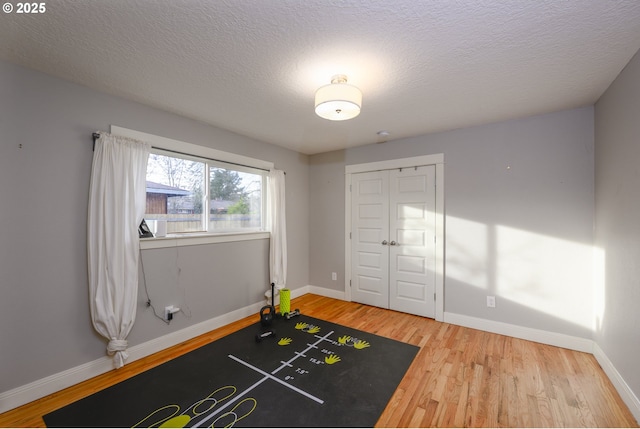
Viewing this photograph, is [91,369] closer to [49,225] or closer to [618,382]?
[49,225]

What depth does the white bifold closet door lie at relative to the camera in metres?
3.58

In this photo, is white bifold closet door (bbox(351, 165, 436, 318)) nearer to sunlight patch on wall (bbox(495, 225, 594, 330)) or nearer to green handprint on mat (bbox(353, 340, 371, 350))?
sunlight patch on wall (bbox(495, 225, 594, 330))

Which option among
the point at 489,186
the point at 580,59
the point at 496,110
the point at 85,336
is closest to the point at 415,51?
the point at 580,59

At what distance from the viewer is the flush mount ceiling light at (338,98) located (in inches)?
74.4

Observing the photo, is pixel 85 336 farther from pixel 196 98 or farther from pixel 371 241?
pixel 371 241

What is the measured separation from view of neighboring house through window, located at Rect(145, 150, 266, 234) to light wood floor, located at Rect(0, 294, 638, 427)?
1365 millimetres

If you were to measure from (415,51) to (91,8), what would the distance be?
1912mm

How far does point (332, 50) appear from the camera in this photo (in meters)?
1.75

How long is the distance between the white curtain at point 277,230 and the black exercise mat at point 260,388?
1089mm

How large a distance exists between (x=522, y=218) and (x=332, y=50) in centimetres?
278

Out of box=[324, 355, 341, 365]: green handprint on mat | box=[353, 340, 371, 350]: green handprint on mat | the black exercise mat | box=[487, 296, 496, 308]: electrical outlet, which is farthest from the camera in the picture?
box=[487, 296, 496, 308]: electrical outlet

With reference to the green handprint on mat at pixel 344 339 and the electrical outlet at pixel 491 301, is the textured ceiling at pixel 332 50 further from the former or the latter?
the green handprint on mat at pixel 344 339

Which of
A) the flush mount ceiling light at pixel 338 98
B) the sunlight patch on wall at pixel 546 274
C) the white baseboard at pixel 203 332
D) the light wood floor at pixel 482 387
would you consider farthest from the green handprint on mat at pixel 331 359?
the flush mount ceiling light at pixel 338 98

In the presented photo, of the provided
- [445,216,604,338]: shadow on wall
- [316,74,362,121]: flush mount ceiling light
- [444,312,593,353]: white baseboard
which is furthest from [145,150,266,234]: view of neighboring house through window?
[444,312,593,353]: white baseboard
